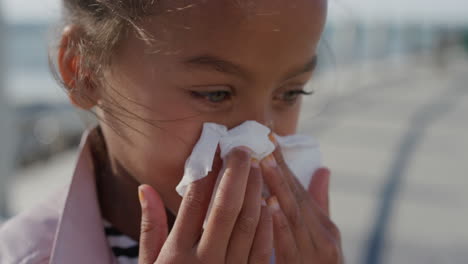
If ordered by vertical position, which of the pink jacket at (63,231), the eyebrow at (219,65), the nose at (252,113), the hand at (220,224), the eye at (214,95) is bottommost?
the pink jacket at (63,231)

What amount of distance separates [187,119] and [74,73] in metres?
0.52

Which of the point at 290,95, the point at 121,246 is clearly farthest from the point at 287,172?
the point at 121,246

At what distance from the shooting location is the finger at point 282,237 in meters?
1.46

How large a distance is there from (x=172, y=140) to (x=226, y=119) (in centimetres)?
16

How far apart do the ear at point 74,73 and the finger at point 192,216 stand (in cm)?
50

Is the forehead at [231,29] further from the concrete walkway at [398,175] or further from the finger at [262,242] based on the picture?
the concrete walkway at [398,175]

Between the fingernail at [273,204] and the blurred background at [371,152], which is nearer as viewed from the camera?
the fingernail at [273,204]

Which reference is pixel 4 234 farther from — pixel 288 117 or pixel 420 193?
pixel 420 193

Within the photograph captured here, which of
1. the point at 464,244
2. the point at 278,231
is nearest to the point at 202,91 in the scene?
the point at 278,231

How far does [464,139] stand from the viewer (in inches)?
242

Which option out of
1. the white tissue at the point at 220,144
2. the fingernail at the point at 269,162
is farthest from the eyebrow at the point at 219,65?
the fingernail at the point at 269,162

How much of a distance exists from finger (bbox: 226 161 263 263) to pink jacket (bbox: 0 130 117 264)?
A: 0.45 m

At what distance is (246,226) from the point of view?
134 centimetres

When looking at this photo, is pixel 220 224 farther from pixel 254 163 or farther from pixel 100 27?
pixel 100 27
